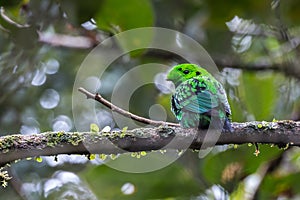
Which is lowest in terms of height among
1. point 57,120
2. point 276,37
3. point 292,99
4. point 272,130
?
point 57,120

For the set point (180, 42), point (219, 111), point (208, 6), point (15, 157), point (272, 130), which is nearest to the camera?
point (15, 157)

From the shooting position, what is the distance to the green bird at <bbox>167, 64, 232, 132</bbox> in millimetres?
2502

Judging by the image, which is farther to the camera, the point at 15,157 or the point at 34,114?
the point at 34,114

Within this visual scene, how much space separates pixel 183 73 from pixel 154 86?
4.24ft

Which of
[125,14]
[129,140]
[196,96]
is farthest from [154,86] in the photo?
[129,140]

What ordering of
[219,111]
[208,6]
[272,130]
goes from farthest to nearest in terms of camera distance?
[208,6] → [219,111] → [272,130]

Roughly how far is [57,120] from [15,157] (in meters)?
2.52

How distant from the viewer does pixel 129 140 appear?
6.84ft

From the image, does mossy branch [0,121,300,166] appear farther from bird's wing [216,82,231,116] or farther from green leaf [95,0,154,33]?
green leaf [95,0,154,33]

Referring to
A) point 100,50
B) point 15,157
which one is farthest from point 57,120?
point 15,157

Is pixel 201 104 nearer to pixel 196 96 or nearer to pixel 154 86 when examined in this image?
pixel 196 96

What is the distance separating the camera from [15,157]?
6.63 feet

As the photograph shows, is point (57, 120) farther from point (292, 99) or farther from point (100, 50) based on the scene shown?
point (292, 99)

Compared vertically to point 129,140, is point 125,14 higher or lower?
lower
